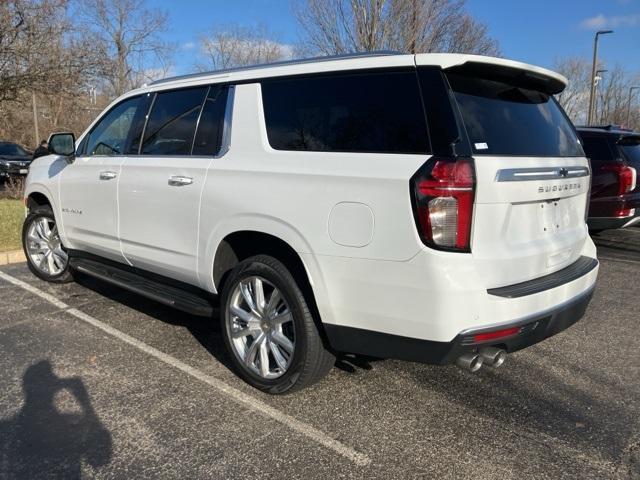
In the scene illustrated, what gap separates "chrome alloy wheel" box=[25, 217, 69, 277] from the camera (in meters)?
5.67

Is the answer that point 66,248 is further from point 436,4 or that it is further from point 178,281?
point 436,4

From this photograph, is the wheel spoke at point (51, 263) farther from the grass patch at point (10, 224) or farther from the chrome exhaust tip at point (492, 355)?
the chrome exhaust tip at point (492, 355)

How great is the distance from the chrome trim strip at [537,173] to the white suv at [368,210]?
1cm

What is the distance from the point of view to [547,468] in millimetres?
2672

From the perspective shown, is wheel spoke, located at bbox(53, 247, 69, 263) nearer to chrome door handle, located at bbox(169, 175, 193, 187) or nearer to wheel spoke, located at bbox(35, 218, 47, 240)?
wheel spoke, located at bbox(35, 218, 47, 240)

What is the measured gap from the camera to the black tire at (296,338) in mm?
3096

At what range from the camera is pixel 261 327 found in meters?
3.41

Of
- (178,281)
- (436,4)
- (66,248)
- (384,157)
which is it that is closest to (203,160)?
(178,281)

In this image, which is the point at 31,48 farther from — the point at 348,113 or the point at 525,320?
the point at 525,320

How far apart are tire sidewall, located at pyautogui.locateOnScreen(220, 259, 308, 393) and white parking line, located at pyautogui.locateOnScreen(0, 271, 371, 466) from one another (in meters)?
0.12

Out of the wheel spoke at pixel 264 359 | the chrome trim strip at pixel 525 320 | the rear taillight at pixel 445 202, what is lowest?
the wheel spoke at pixel 264 359

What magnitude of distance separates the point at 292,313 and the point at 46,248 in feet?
12.6

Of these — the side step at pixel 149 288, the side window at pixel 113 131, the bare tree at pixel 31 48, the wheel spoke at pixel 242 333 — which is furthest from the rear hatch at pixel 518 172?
the bare tree at pixel 31 48

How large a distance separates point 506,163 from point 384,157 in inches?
23.4
